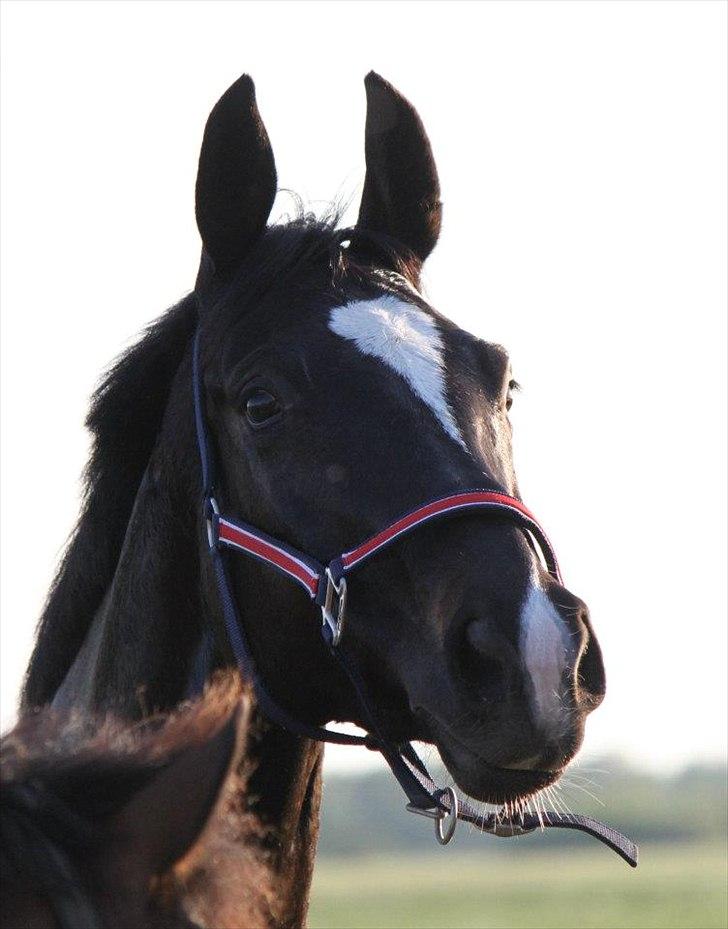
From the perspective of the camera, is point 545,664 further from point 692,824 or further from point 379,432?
point 692,824

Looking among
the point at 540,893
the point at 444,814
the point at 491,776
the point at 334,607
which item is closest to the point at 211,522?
the point at 334,607

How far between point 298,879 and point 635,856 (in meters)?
0.95

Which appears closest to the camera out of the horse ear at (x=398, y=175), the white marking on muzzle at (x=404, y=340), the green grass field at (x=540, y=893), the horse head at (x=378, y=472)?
the horse head at (x=378, y=472)

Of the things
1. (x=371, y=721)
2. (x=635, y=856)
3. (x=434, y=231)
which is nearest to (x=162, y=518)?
(x=371, y=721)

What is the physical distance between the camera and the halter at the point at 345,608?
366 centimetres

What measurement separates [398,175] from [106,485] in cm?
138

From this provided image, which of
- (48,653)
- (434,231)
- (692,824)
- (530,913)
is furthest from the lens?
(692,824)

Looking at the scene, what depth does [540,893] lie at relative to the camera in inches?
1727

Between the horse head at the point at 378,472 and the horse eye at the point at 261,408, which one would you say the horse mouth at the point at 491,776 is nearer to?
the horse head at the point at 378,472

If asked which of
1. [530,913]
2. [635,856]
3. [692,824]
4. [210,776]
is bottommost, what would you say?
[692,824]

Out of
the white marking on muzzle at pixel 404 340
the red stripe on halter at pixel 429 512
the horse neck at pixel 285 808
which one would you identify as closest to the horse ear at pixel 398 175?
the white marking on muzzle at pixel 404 340

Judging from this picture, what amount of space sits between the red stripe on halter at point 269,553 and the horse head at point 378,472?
0.14ft

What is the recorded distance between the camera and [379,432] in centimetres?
380

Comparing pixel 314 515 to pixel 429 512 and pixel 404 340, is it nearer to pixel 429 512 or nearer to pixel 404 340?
pixel 429 512
